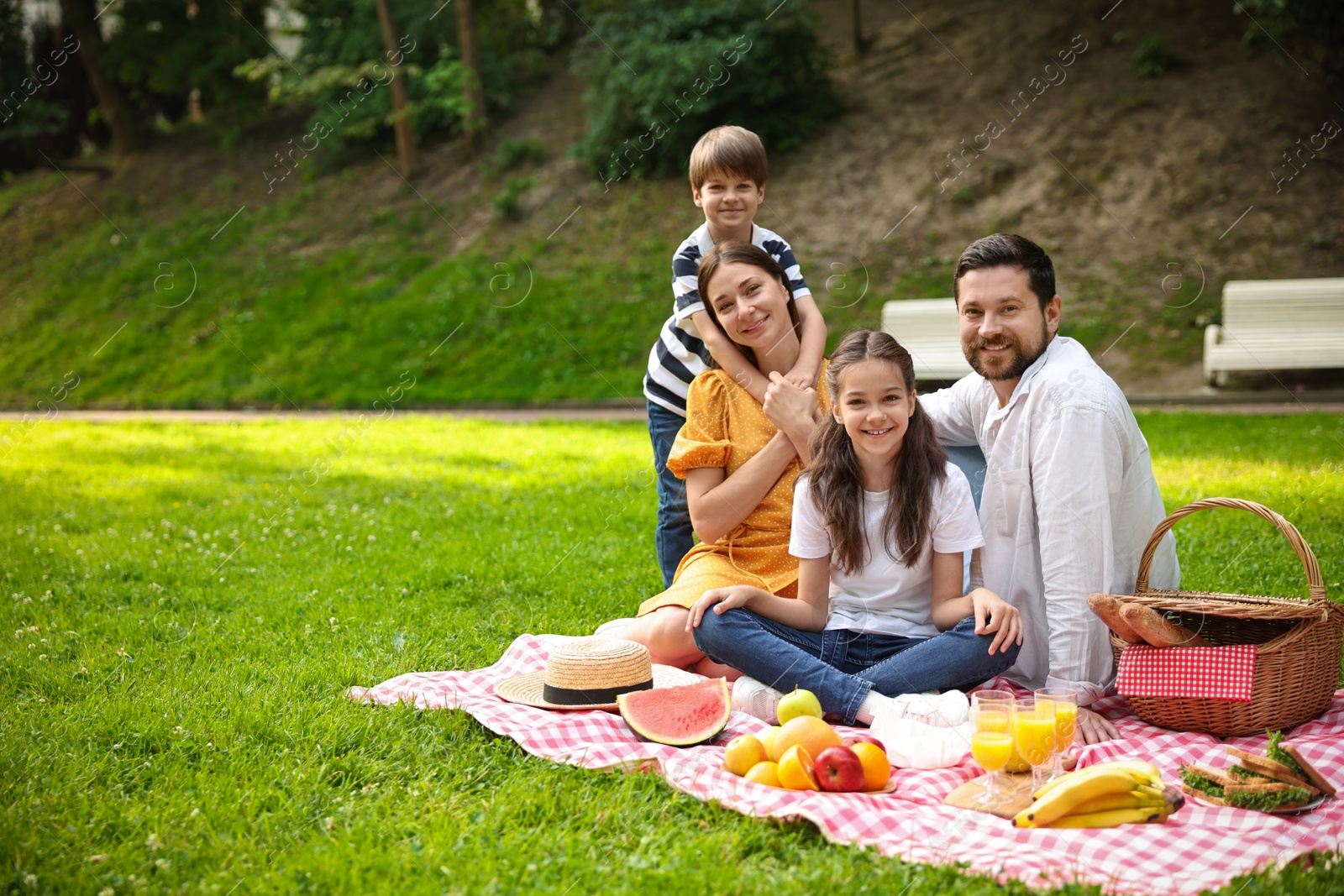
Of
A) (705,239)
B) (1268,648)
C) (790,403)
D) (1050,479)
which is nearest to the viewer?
(1268,648)

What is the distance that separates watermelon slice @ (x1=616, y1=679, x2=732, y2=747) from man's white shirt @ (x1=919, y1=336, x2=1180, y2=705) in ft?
3.45

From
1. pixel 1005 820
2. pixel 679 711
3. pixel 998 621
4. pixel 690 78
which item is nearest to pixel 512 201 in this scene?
pixel 690 78

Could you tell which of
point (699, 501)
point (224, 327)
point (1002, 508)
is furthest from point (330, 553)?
point (224, 327)

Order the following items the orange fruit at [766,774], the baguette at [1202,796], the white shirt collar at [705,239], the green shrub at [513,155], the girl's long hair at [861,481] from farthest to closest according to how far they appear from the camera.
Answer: the green shrub at [513,155], the white shirt collar at [705,239], the girl's long hair at [861,481], the orange fruit at [766,774], the baguette at [1202,796]

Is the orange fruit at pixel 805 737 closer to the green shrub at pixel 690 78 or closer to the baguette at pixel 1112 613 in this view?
the baguette at pixel 1112 613

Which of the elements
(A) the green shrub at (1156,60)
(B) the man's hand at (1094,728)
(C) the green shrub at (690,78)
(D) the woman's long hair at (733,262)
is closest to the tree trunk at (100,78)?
(C) the green shrub at (690,78)

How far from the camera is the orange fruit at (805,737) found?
3.04 m

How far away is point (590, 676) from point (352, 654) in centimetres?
124

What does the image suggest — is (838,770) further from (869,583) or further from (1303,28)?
(1303,28)

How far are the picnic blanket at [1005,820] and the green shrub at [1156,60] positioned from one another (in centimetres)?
1318

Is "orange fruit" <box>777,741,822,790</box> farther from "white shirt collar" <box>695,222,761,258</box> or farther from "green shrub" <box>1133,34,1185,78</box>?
"green shrub" <box>1133,34,1185,78</box>

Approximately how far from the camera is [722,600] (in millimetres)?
3699

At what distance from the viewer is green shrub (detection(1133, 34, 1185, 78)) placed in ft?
47.3

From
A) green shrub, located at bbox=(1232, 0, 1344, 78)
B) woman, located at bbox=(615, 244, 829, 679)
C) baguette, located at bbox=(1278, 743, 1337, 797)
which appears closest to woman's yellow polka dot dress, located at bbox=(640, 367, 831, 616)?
woman, located at bbox=(615, 244, 829, 679)
